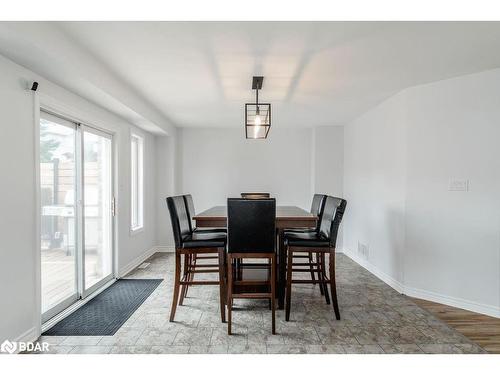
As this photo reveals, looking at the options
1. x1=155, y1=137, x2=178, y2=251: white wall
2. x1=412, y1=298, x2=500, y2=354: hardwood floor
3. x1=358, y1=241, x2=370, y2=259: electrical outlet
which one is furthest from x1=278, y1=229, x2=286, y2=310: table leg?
x1=155, y1=137, x2=178, y2=251: white wall

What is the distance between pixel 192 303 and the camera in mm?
3068

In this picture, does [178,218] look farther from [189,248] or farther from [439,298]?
[439,298]

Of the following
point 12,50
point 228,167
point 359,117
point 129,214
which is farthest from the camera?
point 228,167

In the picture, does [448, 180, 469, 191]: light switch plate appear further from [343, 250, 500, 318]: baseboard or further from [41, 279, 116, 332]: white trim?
[41, 279, 116, 332]: white trim

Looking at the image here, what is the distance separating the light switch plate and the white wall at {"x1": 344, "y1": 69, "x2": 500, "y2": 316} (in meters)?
0.04

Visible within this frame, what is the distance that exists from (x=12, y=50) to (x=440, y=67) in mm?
3267

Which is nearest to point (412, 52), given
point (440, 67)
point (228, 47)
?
point (440, 67)

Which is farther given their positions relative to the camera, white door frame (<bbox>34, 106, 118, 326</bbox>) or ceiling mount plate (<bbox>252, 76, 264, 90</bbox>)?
ceiling mount plate (<bbox>252, 76, 264, 90</bbox>)

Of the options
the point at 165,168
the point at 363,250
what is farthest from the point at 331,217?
the point at 165,168

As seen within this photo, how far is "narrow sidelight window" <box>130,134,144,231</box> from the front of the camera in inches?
183

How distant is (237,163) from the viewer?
564cm

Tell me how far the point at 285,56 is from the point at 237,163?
333cm

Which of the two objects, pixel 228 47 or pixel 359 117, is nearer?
pixel 228 47
